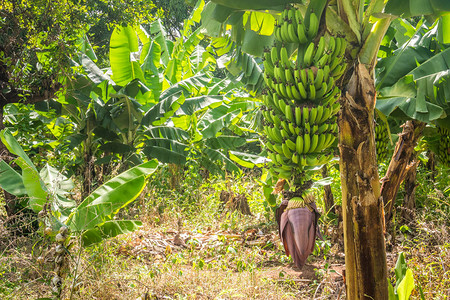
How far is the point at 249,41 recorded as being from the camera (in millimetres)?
2844

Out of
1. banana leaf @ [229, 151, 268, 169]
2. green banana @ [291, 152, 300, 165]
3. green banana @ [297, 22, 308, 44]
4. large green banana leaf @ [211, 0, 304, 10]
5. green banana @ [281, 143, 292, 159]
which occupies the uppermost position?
large green banana leaf @ [211, 0, 304, 10]

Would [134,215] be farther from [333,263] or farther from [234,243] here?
[333,263]

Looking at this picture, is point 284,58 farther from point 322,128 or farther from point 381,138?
point 381,138

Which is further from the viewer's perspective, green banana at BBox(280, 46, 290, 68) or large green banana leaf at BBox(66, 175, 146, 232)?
large green banana leaf at BBox(66, 175, 146, 232)

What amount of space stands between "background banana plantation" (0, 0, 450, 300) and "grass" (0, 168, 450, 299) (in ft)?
0.10

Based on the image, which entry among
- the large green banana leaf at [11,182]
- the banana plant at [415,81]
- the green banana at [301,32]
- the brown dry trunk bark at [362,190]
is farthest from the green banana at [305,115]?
the large green banana leaf at [11,182]

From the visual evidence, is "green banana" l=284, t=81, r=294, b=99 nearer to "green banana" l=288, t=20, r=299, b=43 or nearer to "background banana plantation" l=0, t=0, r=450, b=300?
"background banana plantation" l=0, t=0, r=450, b=300

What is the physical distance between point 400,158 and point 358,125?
7.23 ft

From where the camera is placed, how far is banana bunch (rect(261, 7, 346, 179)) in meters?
1.98

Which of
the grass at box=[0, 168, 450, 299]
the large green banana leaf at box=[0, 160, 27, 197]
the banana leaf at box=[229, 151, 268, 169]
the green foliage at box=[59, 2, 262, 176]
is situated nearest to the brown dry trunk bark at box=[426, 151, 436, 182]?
the grass at box=[0, 168, 450, 299]

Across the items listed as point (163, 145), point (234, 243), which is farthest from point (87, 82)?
point (234, 243)

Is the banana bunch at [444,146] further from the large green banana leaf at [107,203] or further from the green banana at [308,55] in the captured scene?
the large green banana leaf at [107,203]

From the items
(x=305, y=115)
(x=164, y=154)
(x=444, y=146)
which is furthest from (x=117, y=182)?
(x=444, y=146)

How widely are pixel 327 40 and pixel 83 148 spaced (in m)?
5.25
